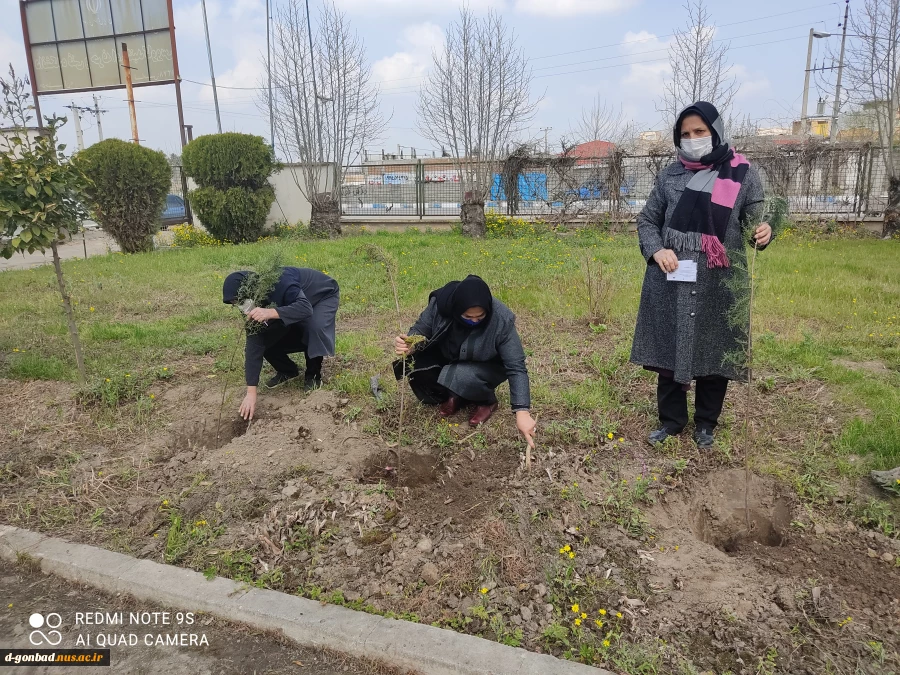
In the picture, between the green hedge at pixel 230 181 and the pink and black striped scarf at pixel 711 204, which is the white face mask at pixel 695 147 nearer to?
the pink and black striped scarf at pixel 711 204

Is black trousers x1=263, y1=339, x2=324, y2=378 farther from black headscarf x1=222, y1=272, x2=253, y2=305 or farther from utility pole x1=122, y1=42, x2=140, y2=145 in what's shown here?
utility pole x1=122, y1=42, x2=140, y2=145

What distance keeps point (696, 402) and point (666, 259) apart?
33.9 inches

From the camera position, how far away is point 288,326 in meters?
4.00

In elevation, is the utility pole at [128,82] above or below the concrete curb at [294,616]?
above

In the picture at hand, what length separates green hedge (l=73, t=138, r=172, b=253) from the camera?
36.9 ft

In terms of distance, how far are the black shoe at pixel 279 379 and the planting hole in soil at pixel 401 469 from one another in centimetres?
139

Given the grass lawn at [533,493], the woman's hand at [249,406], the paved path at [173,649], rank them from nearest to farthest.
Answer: the paved path at [173,649] < the grass lawn at [533,493] < the woman's hand at [249,406]

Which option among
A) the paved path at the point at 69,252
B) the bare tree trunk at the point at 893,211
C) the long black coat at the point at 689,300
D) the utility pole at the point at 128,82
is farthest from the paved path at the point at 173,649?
the utility pole at the point at 128,82

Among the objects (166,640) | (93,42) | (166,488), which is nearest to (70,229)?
(166,488)

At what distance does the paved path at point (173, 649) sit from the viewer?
6.68 feet

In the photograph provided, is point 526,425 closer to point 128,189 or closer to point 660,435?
point 660,435

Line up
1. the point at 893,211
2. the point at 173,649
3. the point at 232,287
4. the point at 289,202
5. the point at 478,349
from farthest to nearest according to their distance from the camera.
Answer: the point at 289,202 < the point at 893,211 < the point at 232,287 < the point at 478,349 < the point at 173,649

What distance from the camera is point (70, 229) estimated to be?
4082 millimetres

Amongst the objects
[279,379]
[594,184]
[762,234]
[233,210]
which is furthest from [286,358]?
[594,184]
